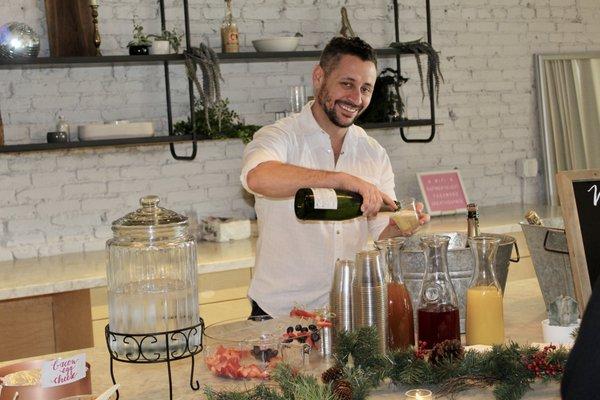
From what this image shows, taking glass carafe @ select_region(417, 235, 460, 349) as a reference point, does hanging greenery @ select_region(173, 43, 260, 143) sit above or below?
above

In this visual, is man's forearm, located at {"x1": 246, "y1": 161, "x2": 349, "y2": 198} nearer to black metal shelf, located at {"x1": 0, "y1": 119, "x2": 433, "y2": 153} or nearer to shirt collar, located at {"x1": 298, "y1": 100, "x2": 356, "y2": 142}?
shirt collar, located at {"x1": 298, "y1": 100, "x2": 356, "y2": 142}

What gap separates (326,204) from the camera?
8.39 ft

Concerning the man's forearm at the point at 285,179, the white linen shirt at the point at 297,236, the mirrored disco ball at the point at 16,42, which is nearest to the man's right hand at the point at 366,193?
the man's forearm at the point at 285,179

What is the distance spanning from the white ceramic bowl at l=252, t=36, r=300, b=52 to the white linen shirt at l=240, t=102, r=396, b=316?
1565 mm

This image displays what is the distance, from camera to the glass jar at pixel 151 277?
2053 mm

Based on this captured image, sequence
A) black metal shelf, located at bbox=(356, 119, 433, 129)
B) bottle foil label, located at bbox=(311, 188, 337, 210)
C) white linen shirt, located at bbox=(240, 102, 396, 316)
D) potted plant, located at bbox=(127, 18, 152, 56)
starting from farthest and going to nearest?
black metal shelf, located at bbox=(356, 119, 433, 129)
potted plant, located at bbox=(127, 18, 152, 56)
white linen shirt, located at bbox=(240, 102, 396, 316)
bottle foil label, located at bbox=(311, 188, 337, 210)

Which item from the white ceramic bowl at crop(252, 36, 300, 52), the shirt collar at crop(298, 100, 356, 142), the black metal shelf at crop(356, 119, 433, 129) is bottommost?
the shirt collar at crop(298, 100, 356, 142)

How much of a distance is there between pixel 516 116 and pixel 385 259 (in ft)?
13.0

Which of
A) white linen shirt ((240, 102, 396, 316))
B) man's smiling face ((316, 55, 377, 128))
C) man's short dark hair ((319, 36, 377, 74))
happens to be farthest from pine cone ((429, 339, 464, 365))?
man's short dark hair ((319, 36, 377, 74))

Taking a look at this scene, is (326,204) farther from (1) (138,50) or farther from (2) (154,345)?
(1) (138,50)

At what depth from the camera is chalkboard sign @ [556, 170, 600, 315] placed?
7.97ft

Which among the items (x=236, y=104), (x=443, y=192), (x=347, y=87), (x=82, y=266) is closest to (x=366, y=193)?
(x=347, y=87)

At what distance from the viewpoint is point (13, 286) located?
13.0 feet

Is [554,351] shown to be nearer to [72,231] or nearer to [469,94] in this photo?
[72,231]
